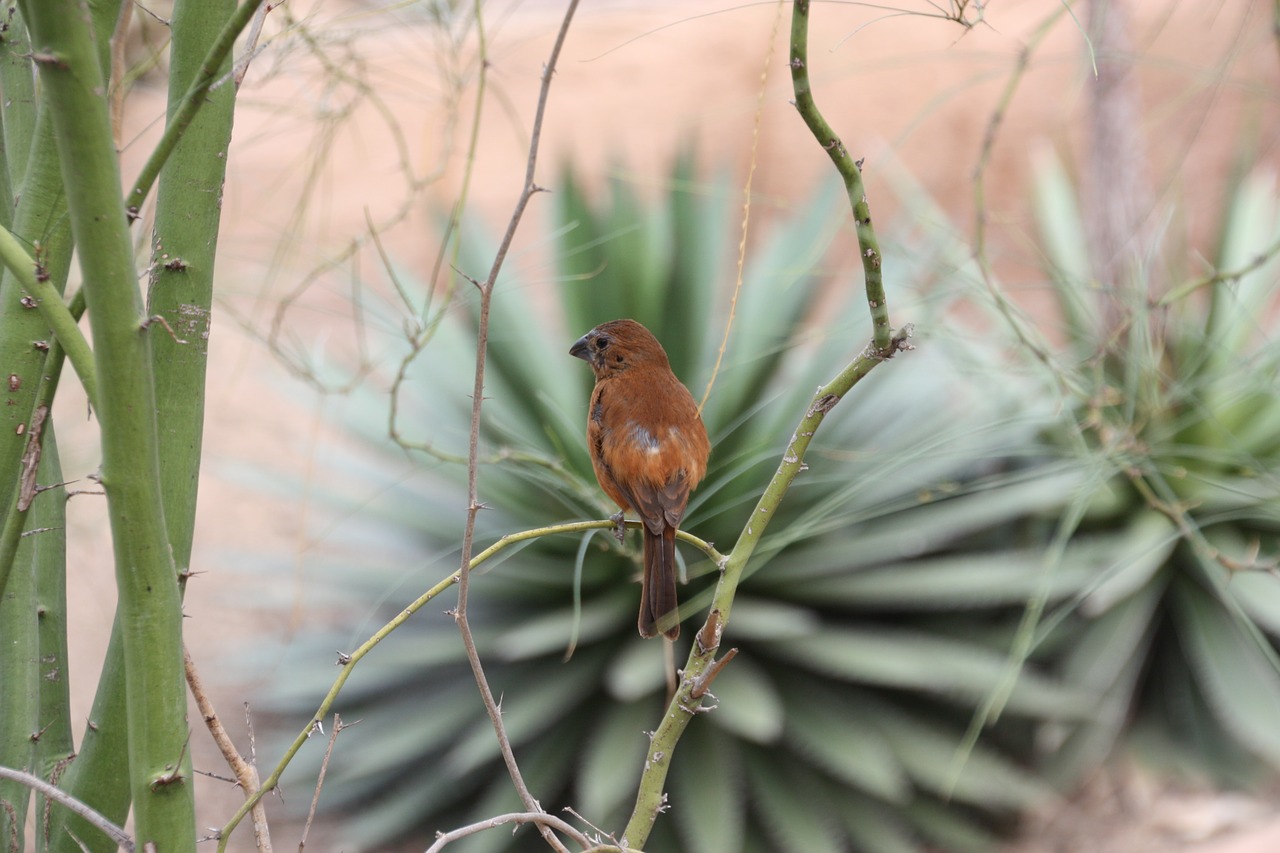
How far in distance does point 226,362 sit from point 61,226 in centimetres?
769

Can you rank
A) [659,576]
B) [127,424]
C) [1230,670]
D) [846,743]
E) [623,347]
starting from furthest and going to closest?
1. [1230,670]
2. [846,743]
3. [623,347]
4. [659,576]
5. [127,424]

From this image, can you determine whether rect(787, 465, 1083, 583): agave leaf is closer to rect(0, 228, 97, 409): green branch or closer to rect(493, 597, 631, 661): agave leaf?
rect(493, 597, 631, 661): agave leaf

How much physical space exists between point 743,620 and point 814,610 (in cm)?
52

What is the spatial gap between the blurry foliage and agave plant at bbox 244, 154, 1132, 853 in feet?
0.04

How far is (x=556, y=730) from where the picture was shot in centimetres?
362

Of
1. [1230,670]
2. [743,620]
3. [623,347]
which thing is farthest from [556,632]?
[1230,670]

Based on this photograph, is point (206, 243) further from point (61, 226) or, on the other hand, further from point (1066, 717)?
point (1066, 717)

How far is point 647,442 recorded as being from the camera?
1.97 m

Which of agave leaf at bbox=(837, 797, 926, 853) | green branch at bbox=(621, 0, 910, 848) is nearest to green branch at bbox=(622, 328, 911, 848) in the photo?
green branch at bbox=(621, 0, 910, 848)

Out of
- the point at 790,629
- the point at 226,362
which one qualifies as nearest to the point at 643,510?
the point at 790,629

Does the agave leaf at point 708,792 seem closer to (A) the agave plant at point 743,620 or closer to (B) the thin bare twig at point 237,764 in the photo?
(A) the agave plant at point 743,620

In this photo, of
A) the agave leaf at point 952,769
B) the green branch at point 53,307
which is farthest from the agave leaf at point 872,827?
the green branch at point 53,307

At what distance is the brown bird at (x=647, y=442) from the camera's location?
1895 mm

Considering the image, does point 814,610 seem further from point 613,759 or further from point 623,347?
point 623,347
